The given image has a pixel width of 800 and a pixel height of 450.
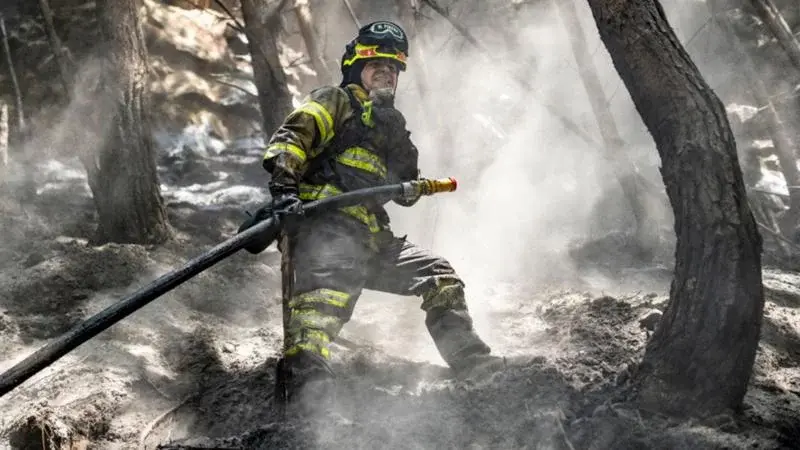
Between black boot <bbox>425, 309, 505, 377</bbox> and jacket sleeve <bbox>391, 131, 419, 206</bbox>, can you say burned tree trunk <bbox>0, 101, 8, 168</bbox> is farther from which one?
black boot <bbox>425, 309, 505, 377</bbox>

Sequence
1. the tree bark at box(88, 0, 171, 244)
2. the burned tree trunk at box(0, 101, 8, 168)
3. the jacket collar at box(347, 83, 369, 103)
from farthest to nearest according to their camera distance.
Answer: the burned tree trunk at box(0, 101, 8, 168) → the tree bark at box(88, 0, 171, 244) → the jacket collar at box(347, 83, 369, 103)

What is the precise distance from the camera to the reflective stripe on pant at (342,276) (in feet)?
10.7

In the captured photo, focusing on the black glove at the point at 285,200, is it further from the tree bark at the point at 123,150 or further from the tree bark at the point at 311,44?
the tree bark at the point at 311,44

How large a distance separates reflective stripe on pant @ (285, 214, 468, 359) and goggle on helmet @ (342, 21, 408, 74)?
49.2 inches

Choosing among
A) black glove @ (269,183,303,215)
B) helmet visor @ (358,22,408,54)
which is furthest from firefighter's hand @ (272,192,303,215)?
helmet visor @ (358,22,408,54)

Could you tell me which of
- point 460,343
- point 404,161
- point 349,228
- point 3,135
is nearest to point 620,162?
point 404,161

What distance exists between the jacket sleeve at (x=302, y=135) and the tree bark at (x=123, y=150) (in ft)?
8.56

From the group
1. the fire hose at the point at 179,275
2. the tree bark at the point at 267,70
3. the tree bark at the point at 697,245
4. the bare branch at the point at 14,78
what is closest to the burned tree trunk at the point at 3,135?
the bare branch at the point at 14,78

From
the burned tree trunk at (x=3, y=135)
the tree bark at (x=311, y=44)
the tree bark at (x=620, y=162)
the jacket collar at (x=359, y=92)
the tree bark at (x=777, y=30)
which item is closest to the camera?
the jacket collar at (x=359, y=92)

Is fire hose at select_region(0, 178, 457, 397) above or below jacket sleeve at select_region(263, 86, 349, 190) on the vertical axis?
below

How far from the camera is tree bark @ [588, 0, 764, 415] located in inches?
98.7

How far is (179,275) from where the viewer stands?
8.74 feet

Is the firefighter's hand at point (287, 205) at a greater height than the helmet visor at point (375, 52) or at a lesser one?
lesser

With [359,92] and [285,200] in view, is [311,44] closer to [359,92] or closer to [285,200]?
[359,92]
